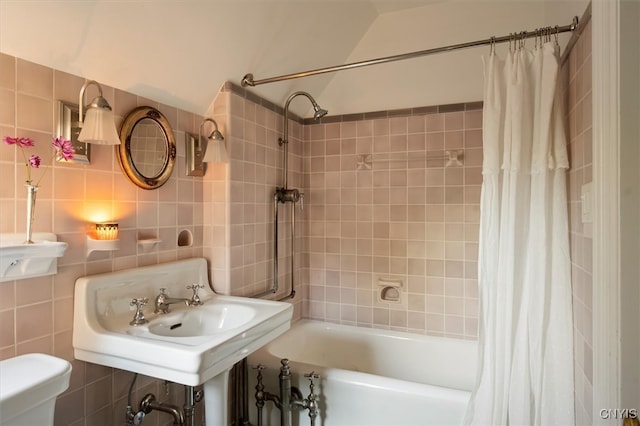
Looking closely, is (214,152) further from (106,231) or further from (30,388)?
(30,388)

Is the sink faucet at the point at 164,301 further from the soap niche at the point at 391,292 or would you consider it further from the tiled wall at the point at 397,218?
the soap niche at the point at 391,292

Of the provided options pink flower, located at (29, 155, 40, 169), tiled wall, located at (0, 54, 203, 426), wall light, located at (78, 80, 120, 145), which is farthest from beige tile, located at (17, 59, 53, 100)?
pink flower, located at (29, 155, 40, 169)

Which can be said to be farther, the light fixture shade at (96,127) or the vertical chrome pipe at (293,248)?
the vertical chrome pipe at (293,248)

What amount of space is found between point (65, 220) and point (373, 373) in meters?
1.97

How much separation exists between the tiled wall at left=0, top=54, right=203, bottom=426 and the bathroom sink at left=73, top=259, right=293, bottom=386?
7 centimetres

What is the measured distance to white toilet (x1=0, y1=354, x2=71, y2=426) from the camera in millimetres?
840

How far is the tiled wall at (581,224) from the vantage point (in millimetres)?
1122

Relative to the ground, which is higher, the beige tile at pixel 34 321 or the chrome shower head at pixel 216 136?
the chrome shower head at pixel 216 136

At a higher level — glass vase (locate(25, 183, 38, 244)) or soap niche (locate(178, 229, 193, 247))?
glass vase (locate(25, 183, 38, 244))

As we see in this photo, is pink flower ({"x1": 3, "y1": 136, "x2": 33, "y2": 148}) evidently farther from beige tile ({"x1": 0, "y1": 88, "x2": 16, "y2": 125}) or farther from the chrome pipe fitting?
the chrome pipe fitting

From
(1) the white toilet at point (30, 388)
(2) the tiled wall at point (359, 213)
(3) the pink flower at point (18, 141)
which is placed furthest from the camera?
(2) the tiled wall at point (359, 213)

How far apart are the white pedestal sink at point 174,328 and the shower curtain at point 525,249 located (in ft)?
2.98

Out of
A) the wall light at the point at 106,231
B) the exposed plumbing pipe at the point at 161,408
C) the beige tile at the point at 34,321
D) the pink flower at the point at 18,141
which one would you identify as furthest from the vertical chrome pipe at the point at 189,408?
the pink flower at the point at 18,141

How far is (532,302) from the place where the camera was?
1362 mm
